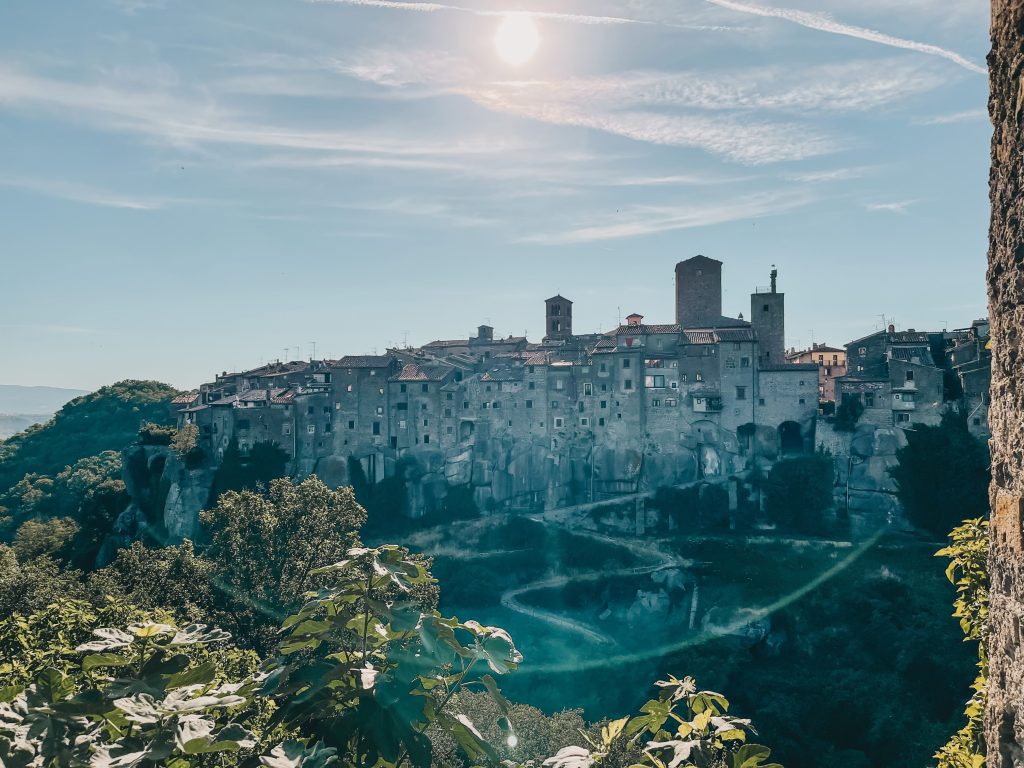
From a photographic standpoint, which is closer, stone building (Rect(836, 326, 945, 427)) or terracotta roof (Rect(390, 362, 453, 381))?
stone building (Rect(836, 326, 945, 427))

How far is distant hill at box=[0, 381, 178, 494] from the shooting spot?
277ft

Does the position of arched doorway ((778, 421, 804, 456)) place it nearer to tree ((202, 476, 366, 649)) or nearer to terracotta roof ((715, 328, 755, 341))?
terracotta roof ((715, 328, 755, 341))

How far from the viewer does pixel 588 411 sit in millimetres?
58469

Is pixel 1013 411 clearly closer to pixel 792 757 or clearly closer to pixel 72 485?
pixel 792 757

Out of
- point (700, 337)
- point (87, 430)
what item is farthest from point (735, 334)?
point (87, 430)

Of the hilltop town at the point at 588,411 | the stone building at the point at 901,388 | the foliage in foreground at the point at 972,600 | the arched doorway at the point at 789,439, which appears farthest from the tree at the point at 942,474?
the foliage in foreground at the point at 972,600

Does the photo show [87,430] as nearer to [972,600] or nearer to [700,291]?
[700,291]

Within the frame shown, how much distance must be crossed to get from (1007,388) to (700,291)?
6278 cm

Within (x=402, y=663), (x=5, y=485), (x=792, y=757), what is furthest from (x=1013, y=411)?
(x=5, y=485)

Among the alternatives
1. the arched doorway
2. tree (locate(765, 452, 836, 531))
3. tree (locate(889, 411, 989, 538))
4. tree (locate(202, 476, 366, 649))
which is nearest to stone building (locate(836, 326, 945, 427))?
tree (locate(889, 411, 989, 538))

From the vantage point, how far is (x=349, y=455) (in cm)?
6028

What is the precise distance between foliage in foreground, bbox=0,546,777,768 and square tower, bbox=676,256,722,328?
61.7m

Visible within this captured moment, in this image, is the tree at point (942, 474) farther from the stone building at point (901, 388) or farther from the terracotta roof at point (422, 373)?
the terracotta roof at point (422, 373)

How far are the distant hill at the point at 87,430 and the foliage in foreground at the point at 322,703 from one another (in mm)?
85367
